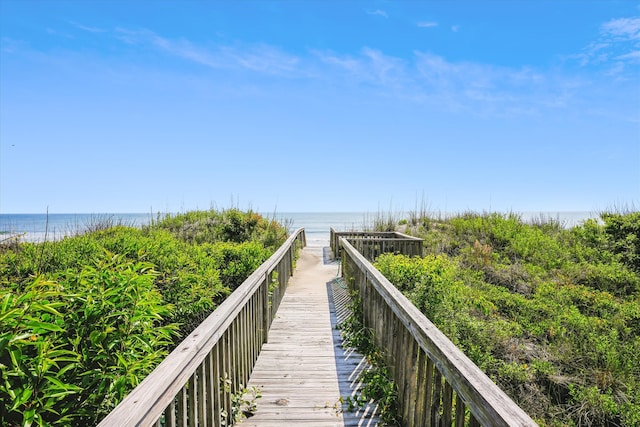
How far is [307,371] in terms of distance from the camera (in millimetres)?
4055

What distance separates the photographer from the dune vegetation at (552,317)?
177 inches

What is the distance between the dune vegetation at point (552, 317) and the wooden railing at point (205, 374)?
2.72 meters

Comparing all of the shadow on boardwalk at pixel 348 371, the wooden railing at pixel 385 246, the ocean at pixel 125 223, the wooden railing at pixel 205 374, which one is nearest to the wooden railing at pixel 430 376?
the shadow on boardwalk at pixel 348 371

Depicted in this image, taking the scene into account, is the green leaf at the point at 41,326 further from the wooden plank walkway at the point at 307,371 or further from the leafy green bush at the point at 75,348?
the wooden plank walkway at the point at 307,371

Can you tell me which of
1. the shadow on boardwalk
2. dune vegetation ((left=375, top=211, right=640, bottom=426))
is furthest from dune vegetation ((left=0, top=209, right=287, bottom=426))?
dune vegetation ((left=375, top=211, right=640, bottom=426))

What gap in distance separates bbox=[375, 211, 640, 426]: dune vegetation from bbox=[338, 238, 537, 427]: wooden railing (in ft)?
6.09

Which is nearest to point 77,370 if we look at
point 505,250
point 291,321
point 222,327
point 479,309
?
point 222,327

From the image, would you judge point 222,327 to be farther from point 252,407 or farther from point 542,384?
point 542,384

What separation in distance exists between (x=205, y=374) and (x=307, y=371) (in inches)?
75.0

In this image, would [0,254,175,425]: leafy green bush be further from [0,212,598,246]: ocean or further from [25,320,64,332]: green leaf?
[0,212,598,246]: ocean

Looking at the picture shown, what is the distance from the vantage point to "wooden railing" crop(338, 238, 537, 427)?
5.03ft

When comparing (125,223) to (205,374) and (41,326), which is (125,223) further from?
(41,326)

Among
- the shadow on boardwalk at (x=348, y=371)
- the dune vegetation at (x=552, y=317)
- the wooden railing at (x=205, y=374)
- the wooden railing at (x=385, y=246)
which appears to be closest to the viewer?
the wooden railing at (x=205, y=374)

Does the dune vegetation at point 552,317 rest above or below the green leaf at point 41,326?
below
